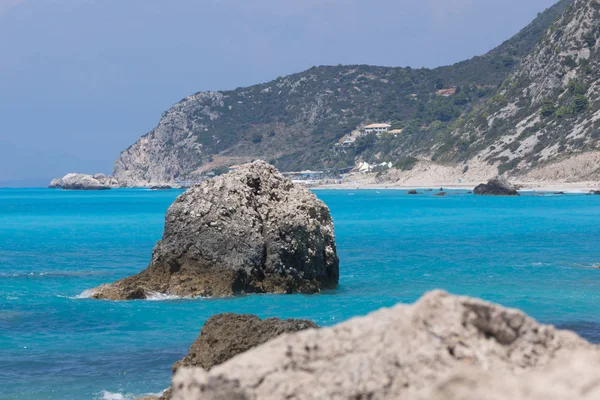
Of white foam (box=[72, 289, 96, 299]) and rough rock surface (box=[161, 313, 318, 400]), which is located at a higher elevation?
rough rock surface (box=[161, 313, 318, 400])

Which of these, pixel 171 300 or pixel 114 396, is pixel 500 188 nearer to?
pixel 171 300

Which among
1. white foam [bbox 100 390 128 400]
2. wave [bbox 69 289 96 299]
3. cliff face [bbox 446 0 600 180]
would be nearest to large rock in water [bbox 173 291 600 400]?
white foam [bbox 100 390 128 400]

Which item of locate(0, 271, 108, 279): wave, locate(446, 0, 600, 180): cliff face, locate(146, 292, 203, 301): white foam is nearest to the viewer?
locate(146, 292, 203, 301): white foam

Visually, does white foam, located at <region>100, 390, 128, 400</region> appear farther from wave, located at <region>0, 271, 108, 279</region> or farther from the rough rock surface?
wave, located at <region>0, 271, 108, 279</region>

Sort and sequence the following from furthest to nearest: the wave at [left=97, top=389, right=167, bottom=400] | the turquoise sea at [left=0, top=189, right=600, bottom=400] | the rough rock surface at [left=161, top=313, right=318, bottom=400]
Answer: the turquoise sea at [left=0, top=189, right=600, bottom=400] < the wave at [left=97, top=389, right=167, bottom=400] < the rough rock surface at [left=161, top=313, right=318, bottom=400]

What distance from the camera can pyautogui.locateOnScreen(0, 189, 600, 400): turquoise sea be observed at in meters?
14.9

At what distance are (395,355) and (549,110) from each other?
136 metres

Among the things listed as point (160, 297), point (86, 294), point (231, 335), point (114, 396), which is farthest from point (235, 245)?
point (231, 335)

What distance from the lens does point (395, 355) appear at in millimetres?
4398

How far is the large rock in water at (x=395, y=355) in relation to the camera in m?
4.38

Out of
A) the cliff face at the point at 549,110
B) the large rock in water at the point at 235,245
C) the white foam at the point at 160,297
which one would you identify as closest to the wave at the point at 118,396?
the white foam at the point at 160,297

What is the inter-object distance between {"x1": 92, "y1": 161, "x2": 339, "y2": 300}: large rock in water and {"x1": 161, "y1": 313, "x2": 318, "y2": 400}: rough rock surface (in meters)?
10.4

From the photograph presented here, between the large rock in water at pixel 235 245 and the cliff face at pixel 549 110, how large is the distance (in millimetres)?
100704

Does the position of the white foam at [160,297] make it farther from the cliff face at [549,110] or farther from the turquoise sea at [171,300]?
the cliff face at [549,110]
